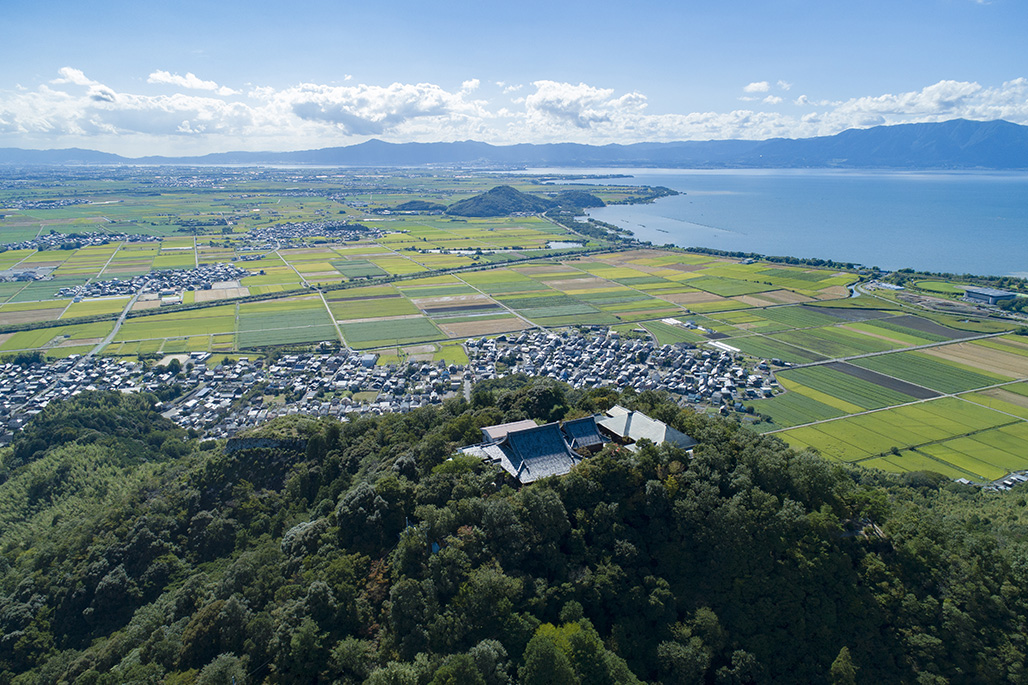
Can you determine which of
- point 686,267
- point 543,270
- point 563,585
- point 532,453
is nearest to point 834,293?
point 686,267

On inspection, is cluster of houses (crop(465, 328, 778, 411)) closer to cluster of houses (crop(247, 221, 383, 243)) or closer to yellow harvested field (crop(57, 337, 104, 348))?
yellow harvested field (crop(57, 337, 104, 348))

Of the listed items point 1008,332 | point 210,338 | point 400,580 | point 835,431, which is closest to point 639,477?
point 400,580

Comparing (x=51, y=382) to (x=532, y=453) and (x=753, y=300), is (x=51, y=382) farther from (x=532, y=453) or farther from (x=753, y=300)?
(x=753, y=300)

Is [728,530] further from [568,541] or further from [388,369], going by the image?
[388,369]

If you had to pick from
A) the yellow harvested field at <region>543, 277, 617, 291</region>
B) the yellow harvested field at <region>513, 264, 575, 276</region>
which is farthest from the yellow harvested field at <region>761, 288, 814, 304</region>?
the yellow harvested field at <region>513, 264, 575, 276</region>

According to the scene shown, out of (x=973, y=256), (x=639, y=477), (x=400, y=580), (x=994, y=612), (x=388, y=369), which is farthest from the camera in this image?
(x=973, y=256)

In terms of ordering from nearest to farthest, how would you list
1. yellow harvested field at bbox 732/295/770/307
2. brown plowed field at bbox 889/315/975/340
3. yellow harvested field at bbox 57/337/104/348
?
brown plowed field at bbox 889/315/975/340, yellow harvested field at bbox 57/337/104/348, yellow harvested field at bbox 732/295/770/307
